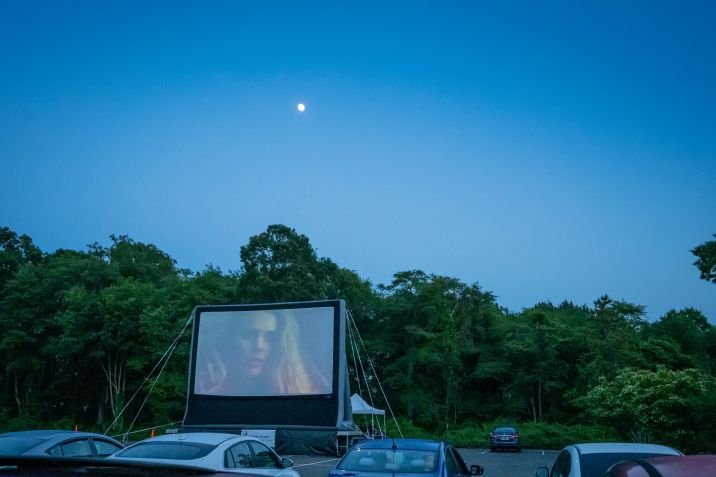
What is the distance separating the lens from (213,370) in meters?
20.5

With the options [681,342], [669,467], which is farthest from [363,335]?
[669,467]

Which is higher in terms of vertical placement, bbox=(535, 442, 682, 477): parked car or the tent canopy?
bbox=(535, 442, 682, 477): parked car

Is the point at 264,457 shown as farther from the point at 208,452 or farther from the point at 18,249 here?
the point at 18,249

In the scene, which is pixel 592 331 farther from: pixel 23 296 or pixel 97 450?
pixel 23 296

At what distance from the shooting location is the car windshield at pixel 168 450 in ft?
24.3

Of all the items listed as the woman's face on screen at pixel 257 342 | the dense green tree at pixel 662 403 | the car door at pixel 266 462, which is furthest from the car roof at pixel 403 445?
the dense green tree at pixel 662 403

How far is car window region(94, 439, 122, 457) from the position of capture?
29.6ft

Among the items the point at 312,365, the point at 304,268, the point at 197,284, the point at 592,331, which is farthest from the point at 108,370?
the point at 592,331

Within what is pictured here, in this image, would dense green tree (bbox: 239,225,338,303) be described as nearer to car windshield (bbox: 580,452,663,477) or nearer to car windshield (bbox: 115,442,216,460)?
car windshield (bbox: 115,442,216,460)

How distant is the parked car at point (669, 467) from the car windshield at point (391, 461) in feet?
14.4

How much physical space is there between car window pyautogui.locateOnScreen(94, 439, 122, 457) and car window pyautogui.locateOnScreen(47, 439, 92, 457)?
17 centimetres

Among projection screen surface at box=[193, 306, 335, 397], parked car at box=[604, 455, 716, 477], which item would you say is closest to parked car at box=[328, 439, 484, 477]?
parked car at box=[604, 455, 716, 477]

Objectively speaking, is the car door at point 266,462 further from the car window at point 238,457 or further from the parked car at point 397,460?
the parked car at point 397,460

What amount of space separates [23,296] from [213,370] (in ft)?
105
